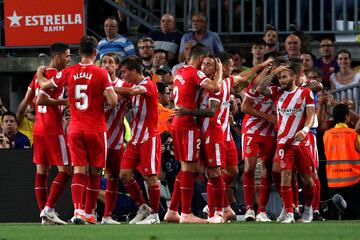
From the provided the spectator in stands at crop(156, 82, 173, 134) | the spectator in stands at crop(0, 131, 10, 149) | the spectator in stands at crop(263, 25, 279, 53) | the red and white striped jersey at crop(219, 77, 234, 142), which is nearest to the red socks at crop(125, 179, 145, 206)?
the red and white striped jersey at crop(219, 77, 234, 142)

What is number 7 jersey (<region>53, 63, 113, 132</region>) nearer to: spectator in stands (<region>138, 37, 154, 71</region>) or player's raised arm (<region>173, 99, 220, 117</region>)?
player's raised arm (<region>173, 99, 220, 117</region>)

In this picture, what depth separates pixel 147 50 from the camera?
2520cm

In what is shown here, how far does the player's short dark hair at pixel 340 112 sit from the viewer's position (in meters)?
22.7

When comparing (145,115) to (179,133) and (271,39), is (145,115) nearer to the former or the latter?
(179,133)

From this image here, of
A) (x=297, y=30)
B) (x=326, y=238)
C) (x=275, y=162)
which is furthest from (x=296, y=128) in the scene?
(x=297, y=30)

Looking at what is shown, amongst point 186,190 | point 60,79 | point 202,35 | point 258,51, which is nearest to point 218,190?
point 186,190

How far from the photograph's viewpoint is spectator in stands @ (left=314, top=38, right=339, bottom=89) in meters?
24.9

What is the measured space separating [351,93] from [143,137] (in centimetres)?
530

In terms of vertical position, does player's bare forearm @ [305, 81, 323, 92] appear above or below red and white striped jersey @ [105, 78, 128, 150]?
above

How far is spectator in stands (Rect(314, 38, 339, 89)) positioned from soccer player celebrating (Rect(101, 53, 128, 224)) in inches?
228

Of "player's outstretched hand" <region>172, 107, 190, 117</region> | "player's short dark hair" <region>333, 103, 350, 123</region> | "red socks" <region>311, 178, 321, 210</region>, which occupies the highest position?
"player's outstretched hand" <region>172, 107, 190, 117</region>

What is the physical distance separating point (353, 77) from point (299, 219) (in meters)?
4.66

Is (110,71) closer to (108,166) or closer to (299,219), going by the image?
(108,166)

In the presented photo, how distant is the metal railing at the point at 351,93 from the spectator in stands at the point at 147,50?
3.28m
